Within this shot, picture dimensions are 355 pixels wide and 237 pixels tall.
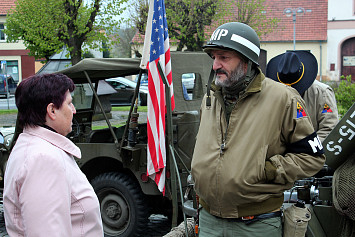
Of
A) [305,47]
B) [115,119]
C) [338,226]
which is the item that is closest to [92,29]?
[115,119]

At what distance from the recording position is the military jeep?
570 cm

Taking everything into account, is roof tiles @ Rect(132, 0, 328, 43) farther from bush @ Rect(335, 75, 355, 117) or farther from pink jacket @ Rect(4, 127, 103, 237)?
pink jacket @ Rect(4, 127, 103, 237)

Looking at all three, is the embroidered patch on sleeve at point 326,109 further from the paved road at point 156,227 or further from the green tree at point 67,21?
the green tree at point 67,21

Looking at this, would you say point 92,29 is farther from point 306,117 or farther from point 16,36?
point 306,117

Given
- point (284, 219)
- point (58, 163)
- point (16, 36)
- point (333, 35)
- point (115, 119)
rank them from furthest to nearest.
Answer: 1. point (333, 35)
2. point (16, 36)
3. point (115, 119)
4. point (284, 219)
5. point (58, 163)

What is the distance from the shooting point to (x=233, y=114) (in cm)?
289

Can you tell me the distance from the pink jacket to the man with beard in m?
0.78

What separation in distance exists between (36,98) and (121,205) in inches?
150

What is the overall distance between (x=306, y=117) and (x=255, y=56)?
49cm

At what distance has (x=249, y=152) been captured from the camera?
276 centimetres

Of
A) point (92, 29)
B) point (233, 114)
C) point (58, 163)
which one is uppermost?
point (92, 29)

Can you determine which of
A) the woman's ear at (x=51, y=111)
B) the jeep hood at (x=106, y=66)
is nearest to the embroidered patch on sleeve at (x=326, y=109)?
the jeep hood at (x=106, y=66)

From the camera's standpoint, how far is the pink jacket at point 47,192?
2.10 metres

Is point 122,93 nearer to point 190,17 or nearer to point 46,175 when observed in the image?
point 190,17
